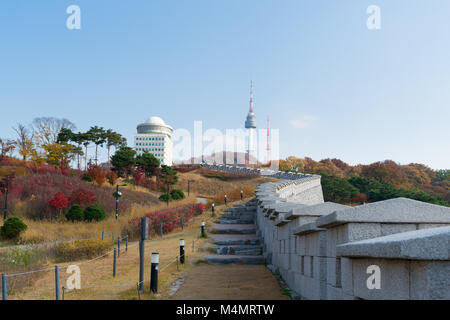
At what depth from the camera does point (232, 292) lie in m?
7.49

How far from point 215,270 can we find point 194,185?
44589 mm

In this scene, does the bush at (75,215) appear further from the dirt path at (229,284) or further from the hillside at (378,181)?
the hillside at (378,181)

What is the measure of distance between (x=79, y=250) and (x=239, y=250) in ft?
18.0

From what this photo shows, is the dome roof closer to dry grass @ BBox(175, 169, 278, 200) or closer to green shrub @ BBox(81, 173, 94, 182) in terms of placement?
dry grass @ BBox(175, 169, 278, 200)

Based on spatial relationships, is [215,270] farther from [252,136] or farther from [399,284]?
[252,136]

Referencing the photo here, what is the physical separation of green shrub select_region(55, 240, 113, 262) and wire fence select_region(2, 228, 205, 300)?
2.25 feet

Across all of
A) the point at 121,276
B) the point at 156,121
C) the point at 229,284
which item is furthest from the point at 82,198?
the point at 156,121

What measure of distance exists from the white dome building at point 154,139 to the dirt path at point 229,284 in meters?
87.4

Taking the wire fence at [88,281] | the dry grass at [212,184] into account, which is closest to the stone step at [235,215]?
the wire fence at [88,281]

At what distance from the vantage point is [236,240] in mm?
13945

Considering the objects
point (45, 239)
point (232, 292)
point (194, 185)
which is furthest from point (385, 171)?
point (232, 292)

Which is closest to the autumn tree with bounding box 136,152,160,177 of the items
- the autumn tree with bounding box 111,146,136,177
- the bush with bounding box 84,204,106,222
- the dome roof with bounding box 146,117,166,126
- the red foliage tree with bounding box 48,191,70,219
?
the autumn tree with bounding box 111,146,136,177

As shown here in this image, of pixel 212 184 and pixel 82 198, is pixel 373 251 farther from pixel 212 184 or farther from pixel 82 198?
pixel 212 184

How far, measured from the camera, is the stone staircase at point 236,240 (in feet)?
37.5
